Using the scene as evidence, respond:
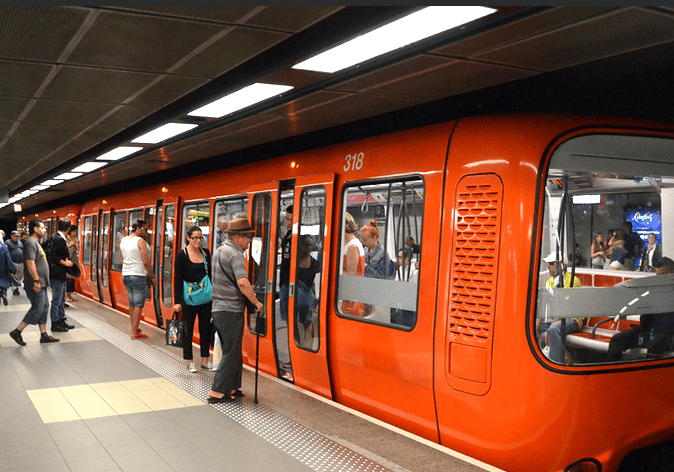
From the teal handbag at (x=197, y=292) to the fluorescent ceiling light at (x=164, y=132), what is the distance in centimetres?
162

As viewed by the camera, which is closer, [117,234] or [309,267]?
[309,267]

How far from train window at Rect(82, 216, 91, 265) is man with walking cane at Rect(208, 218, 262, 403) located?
474 inches

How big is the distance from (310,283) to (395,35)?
3.09m

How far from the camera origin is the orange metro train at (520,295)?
14.0 ft

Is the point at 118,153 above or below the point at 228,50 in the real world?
below

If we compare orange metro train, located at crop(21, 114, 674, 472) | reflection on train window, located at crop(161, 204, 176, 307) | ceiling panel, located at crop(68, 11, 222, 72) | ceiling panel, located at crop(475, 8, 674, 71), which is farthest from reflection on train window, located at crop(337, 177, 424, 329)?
reflection on train window, located at crop(161, 204, 176, 307)

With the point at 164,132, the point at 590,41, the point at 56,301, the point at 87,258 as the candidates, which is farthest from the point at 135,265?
the point at 87,258

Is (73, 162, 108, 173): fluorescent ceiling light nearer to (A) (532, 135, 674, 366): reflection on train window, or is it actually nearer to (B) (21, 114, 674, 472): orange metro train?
(B) (21, 114, 674, 472): orange metro train

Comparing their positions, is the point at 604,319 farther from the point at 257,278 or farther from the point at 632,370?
the point at 257,278

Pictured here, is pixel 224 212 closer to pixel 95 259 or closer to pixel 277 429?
pixel 277 429

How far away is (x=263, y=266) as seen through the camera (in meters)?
7.40

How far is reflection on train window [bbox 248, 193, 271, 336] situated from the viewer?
738 centimetres

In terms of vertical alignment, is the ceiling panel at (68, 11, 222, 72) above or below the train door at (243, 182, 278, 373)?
above

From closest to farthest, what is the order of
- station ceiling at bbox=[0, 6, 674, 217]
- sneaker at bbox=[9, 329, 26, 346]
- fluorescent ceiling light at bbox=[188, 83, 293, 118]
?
station ceiling at bbox=[0, 6, 674, 217]
fluorescent ceiling light at bbox=[188, 83, 293, 118]
sneaker at bbox=[9, 329, 26, 346]
